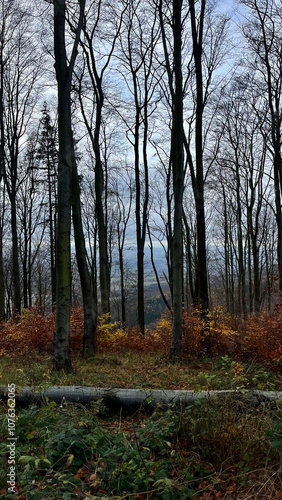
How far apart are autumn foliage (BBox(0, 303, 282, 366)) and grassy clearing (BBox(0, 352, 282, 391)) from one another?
1.69 ft

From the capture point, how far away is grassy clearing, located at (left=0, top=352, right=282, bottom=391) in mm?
5281

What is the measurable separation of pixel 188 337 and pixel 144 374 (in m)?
2.37

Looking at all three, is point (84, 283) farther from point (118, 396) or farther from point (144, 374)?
point (118, 396)

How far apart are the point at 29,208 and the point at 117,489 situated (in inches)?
866

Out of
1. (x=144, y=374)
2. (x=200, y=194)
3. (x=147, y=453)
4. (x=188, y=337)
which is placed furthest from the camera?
(x=200, y=194)

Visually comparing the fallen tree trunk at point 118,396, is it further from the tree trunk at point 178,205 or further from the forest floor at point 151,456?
the tree trunk at point 178,205

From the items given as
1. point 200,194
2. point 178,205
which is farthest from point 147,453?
point 200,194

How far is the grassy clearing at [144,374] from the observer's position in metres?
5.28

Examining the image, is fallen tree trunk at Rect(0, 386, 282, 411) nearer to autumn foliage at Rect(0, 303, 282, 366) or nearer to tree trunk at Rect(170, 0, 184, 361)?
autumn foliage at Rect(0, 303, 282, 366)

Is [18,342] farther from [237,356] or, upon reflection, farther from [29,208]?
[29,208]

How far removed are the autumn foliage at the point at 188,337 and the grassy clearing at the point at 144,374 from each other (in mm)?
514

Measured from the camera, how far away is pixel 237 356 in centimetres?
793

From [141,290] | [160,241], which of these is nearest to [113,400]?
[141,290]

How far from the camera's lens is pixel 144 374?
673cm
